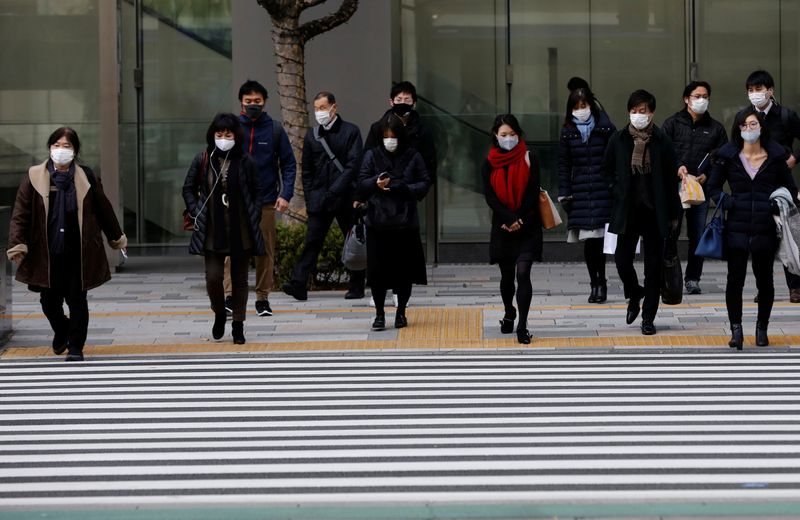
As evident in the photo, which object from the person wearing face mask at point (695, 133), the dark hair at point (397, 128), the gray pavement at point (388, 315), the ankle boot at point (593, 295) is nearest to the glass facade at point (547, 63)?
the gray pavement at point (388, 315)

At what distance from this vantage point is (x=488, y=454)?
25.9 ft

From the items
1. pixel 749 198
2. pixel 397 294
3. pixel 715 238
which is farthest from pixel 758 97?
pixel 397 294

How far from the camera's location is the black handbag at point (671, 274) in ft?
39.3

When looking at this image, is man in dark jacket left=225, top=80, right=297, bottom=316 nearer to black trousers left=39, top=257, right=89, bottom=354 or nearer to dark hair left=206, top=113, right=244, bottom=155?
dark hair left=206, top=113, right=244, bottom=155

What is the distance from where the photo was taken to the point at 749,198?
11.1 m

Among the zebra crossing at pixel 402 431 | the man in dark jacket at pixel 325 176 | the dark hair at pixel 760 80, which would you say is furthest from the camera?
the man in dark jacket at pixel 325 176

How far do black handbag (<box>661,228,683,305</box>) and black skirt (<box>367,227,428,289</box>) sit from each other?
1688 mm

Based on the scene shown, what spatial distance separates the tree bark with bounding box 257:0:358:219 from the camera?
51.0 ft

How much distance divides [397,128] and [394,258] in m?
0.93

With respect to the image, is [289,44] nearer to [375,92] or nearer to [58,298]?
[375,92]

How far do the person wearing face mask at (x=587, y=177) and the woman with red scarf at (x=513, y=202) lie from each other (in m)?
2.03

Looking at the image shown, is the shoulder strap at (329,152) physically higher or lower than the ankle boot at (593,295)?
higher

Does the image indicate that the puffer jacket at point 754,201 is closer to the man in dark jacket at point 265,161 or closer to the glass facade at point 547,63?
the man in dark jacket at point 265,161

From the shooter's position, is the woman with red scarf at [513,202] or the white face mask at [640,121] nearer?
the woman with red scarf at [513,202]
